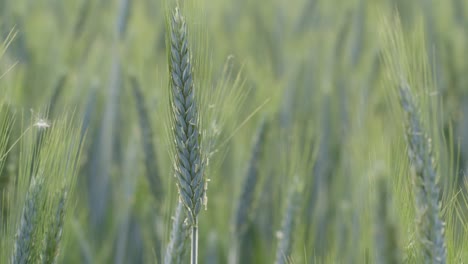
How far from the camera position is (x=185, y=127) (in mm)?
1161

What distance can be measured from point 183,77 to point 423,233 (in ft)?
1.34

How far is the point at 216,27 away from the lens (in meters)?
3.33

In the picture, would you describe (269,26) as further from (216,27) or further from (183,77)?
(183,77)

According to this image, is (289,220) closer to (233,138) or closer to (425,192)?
(425,192)

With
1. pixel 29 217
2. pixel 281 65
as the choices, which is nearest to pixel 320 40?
pixel 281 65

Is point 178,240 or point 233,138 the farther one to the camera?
point 233,138

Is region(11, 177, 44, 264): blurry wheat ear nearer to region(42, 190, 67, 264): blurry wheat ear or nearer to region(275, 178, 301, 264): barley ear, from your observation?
region(42, 190, 67, 264): blurry wheat ear

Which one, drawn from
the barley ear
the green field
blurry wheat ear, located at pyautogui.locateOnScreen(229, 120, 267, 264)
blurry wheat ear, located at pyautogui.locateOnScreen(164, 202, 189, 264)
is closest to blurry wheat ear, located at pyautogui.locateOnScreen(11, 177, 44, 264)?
the green field

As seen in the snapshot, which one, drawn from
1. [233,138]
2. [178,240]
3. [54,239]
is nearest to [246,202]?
[233,138]

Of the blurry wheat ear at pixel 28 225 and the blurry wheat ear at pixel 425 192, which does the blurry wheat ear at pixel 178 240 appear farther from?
the blurry wheat ear at pixel 425 192

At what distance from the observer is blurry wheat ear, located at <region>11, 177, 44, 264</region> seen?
47.0 inches

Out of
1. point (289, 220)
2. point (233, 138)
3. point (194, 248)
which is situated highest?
point (233, 138)

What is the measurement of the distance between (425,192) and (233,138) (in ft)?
3.94

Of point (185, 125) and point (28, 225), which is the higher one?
point (185, 125)
